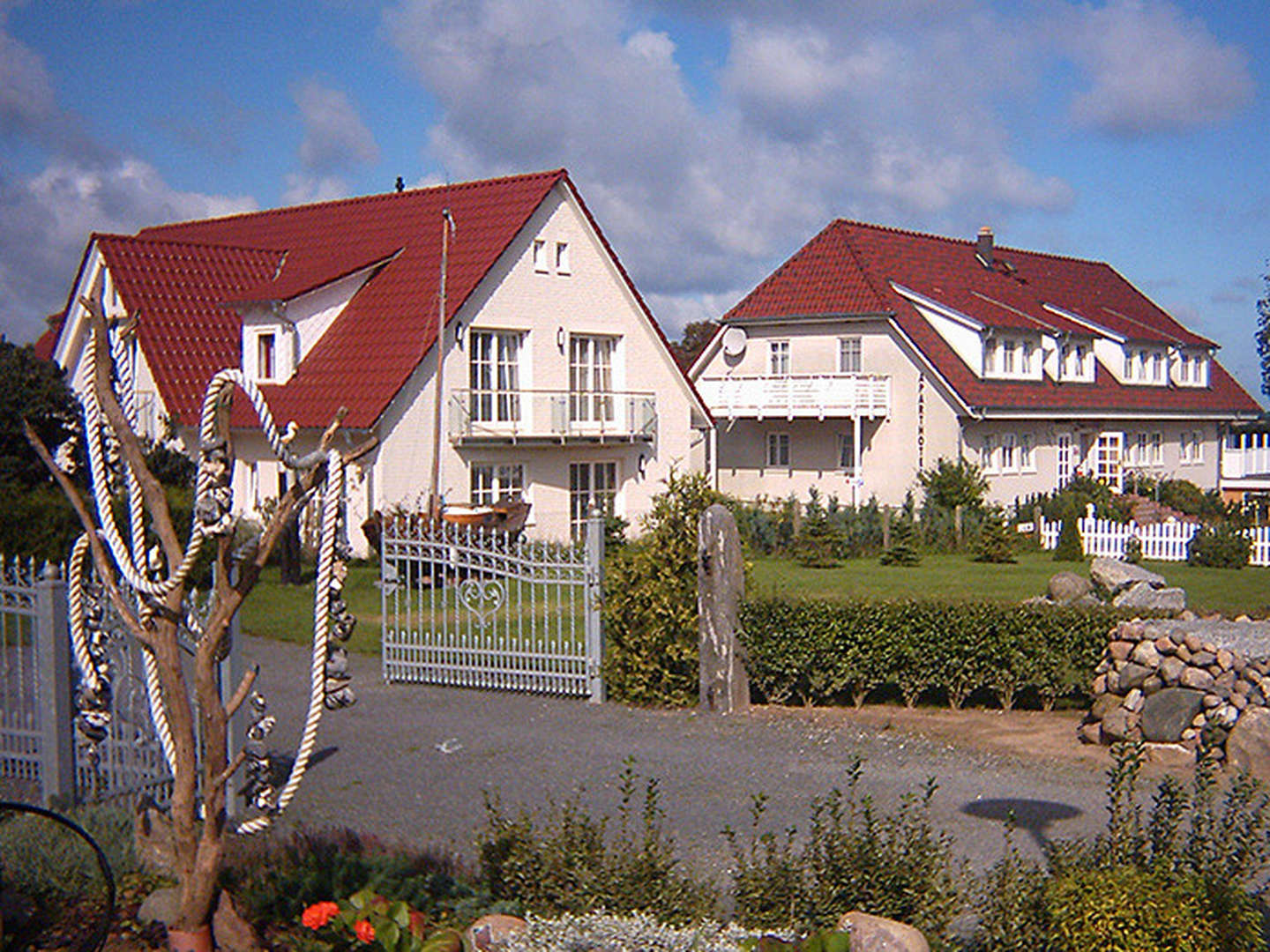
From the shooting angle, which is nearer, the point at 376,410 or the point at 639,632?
the point at 639,632

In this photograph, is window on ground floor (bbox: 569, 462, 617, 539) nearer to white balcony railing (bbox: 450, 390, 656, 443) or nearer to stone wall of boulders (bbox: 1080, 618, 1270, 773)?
white balcony railing (bbox: 450, 390, 656, 443)

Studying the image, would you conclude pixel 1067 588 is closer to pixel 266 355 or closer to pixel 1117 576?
pixel 1117 576

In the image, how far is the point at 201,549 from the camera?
5008mm

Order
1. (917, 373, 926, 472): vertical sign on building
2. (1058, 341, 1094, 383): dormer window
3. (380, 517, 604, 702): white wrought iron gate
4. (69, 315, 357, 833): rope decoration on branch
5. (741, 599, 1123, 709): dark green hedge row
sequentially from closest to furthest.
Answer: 1. (69, 315, 357, 833): rope decoration on branch
2. (741, 599, 1123, 709): dark green hedge row
3. (380, 517, 604, 702): white wrought iron gate
4. (917, 373, 926, 472): vertical sign on building
5. (1058, 341, 1094, 383): dormer window

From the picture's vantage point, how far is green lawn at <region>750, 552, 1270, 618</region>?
22.5m

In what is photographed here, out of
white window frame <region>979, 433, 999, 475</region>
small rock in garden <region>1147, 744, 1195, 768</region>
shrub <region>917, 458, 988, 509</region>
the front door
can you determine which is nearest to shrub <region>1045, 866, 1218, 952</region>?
small rock in garden <region>1147, 744, 1195, 768</region>

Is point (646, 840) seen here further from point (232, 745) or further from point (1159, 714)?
point (1159, 714)

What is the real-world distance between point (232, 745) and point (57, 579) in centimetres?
167

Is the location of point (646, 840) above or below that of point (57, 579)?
below

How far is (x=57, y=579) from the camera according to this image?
8656mm

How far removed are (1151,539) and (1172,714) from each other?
2080cm

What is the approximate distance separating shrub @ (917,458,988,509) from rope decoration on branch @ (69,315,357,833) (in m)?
31.5

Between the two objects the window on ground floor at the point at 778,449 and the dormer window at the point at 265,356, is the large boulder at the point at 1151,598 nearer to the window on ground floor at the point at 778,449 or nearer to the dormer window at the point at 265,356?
the dormer window at the point at 265,356

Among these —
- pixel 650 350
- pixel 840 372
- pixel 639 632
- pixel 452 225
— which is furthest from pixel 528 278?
pixel 639 632
